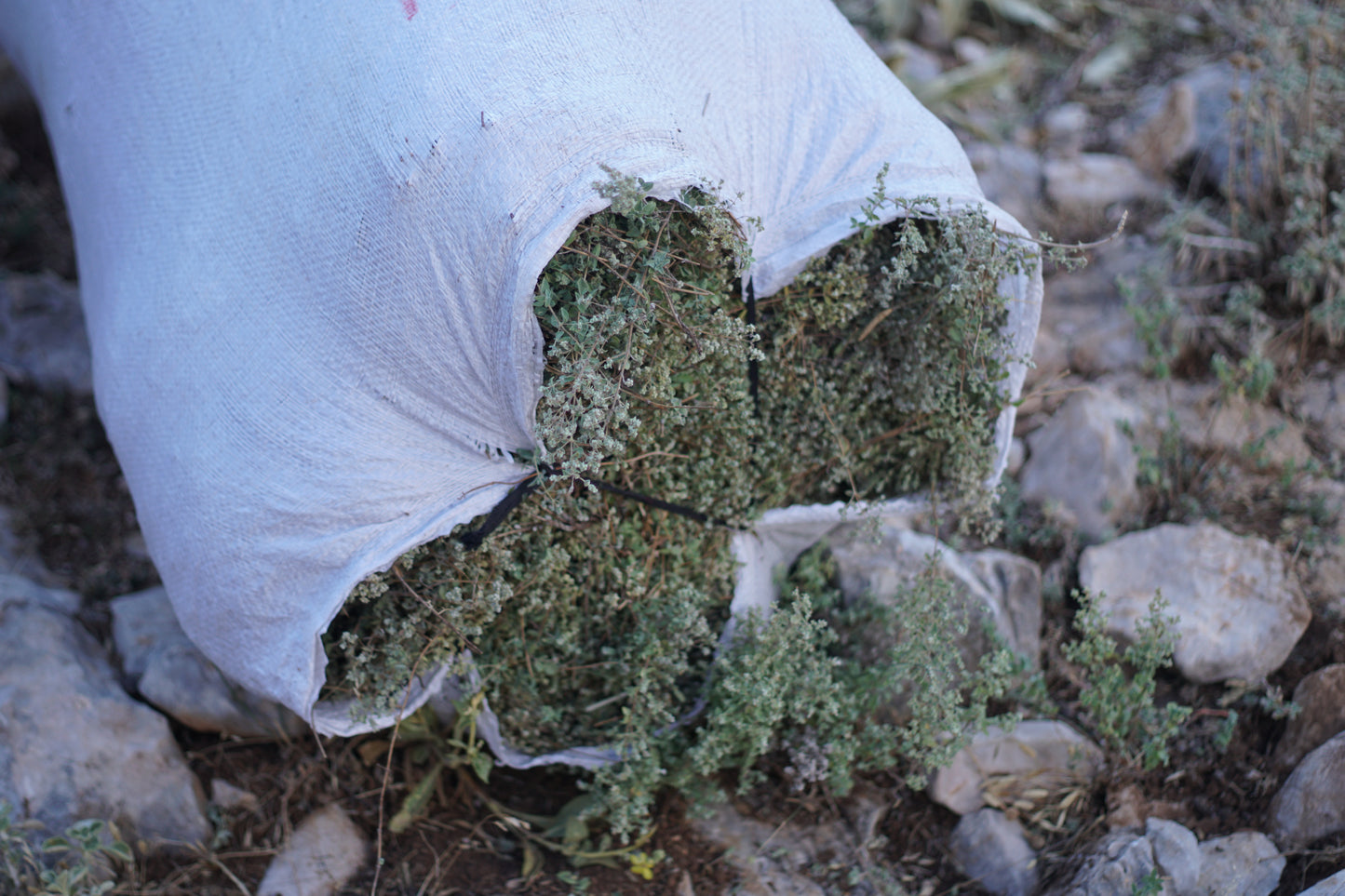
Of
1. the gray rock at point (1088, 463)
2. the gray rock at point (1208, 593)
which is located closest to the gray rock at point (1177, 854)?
the gray rock at point (1208, 593)

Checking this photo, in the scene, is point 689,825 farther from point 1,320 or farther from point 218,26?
point 1,320

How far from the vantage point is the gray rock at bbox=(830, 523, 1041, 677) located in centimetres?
249

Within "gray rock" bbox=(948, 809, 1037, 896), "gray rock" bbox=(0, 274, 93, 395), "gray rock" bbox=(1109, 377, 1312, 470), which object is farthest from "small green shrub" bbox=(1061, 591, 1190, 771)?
"gray rock" bbox=(0, 274, 93, 395)

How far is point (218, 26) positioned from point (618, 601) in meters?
1.51

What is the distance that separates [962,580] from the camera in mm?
2521

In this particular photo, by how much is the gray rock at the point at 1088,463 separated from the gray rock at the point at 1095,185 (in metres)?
1.03

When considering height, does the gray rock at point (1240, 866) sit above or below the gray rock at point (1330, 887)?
below

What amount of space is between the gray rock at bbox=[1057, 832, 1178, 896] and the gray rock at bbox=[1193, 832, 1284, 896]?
120 mm

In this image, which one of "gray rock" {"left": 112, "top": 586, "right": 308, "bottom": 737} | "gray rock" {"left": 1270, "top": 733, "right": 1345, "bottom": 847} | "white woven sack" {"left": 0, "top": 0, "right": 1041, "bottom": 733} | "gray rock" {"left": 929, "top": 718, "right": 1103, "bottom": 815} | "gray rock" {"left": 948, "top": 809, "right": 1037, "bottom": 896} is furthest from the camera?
"gray rock" {"left": 112, "top": 586, "right": 308, "bottom": 737}

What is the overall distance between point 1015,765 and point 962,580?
462 millimetres

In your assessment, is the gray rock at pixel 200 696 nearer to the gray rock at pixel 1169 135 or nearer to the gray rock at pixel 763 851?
the gray rock at pixel 763 851

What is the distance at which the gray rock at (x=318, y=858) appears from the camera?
7.55 feet

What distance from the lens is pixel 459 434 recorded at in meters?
1.93

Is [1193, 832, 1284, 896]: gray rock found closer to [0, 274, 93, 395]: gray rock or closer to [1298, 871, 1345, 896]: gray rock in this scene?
[1298, 871, 1345, 896]: gray rock
